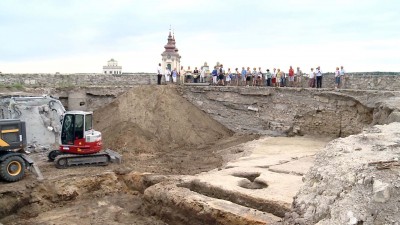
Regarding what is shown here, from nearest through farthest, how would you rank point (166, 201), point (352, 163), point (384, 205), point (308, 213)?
point (384, 205)
point (308, 213)
point (352, 163)
point (166, 201)

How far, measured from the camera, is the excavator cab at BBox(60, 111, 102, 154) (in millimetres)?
14148

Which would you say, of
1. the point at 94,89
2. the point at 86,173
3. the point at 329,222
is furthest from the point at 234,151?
the point at 329,222

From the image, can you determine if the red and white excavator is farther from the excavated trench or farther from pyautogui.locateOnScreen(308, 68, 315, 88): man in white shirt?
pyautogui.locateOnScreen(308, 68, 315, 88): man in white shirt

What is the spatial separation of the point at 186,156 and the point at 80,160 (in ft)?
15.5

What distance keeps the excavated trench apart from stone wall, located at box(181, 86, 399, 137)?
2.0 inches

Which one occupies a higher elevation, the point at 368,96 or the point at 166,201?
the point at 368,96

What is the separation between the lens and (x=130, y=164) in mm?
15203

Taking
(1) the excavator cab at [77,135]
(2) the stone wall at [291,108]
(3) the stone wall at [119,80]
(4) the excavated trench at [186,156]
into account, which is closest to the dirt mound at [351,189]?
(4) the excavated trench at [186,156]

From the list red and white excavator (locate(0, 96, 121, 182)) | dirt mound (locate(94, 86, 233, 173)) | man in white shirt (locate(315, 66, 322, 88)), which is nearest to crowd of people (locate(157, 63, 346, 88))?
man in white shirt (locate(315, 66, 322, 88))

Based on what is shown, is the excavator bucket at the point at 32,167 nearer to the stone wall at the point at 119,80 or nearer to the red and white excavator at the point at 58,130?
the red and white excavator at the point at 58,130

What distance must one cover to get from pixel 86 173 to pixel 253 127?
10387mm

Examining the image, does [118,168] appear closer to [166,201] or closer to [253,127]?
[166,201]

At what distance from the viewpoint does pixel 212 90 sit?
2244 centimetres

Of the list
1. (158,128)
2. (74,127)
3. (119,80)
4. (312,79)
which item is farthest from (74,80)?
(312,79)
